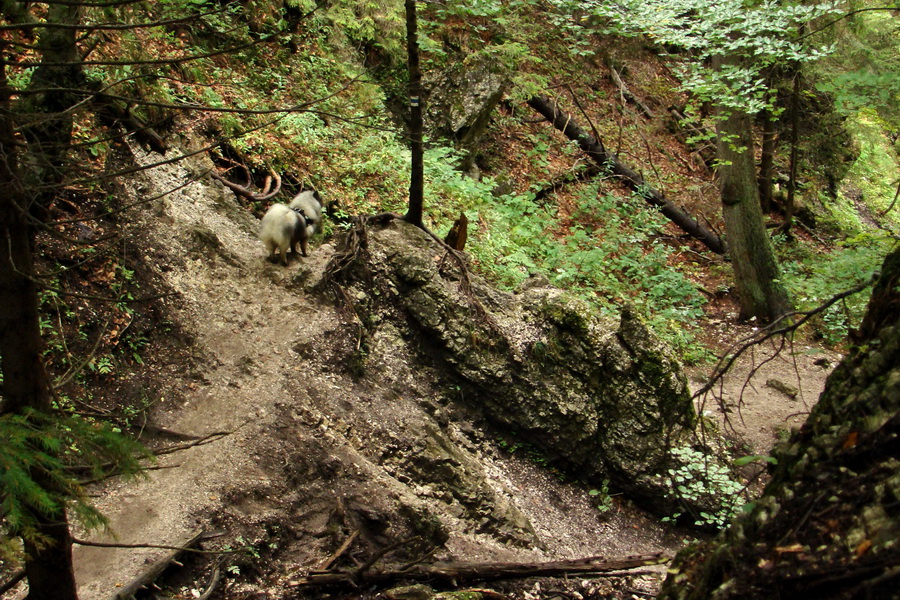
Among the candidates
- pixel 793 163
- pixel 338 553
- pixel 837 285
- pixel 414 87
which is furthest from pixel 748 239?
pixel 338 553

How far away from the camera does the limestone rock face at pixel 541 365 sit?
7320 mm

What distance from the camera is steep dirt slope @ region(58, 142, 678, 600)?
5.14 metres

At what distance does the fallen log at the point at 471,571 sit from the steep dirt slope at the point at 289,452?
322mm

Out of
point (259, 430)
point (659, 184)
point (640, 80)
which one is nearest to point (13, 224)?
point (259, 430)

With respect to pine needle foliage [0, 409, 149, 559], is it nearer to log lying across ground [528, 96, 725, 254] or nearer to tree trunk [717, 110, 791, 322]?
tree trunk [717, 110, 791, 322]

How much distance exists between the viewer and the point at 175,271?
22.3 ft

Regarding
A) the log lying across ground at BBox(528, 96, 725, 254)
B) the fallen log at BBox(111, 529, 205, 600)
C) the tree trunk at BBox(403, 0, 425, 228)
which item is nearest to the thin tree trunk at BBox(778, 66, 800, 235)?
the log lying across ground at BBox(528, 96, 725, 254)

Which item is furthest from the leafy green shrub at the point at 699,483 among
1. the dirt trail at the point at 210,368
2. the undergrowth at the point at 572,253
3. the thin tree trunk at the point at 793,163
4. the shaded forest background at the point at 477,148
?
the thin tree trunk at the point at 793,163

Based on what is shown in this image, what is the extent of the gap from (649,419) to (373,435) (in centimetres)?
358

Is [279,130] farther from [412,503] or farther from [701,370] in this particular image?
[701,370]

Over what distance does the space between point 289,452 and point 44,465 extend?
11.0ft

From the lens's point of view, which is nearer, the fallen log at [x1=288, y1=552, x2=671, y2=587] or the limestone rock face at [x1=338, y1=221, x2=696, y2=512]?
the fallen log at [x1=288, y1=552, x2=671, y2=587]

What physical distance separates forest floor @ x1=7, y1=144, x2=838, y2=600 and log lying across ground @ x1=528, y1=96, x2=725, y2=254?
7533 millimetres

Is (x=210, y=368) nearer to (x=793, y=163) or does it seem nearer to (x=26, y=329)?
(x=26, y=329)
